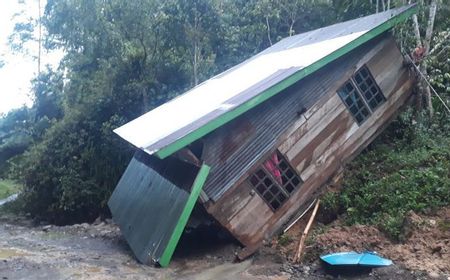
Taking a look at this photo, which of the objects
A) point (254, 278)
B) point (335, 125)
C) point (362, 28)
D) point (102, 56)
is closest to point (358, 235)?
point (254, 278)

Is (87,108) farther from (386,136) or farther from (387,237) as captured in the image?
(387,237)

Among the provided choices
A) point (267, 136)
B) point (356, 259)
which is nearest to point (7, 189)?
point (267, 136)

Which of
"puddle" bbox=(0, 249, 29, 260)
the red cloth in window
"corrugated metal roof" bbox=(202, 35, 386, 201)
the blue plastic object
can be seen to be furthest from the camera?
"puddle" bbox=(0, 249, 29, 260)

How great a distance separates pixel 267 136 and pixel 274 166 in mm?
623

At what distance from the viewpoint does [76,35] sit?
22.4 metres

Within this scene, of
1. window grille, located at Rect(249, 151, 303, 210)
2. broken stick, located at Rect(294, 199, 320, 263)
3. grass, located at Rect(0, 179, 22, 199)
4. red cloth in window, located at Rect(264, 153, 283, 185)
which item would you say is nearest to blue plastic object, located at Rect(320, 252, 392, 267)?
broken stick, located at Rect(294, 199, 320, 263)

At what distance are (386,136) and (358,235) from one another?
13.2 ft

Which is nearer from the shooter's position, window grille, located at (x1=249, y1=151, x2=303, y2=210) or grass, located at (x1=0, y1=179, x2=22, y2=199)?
window grille, located at (x1=249, y1=151, x2=303, y2=210)

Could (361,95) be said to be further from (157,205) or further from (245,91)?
(157,205)

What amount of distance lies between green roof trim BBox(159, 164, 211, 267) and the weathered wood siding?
0.79 meters

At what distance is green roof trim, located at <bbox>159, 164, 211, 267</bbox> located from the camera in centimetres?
747

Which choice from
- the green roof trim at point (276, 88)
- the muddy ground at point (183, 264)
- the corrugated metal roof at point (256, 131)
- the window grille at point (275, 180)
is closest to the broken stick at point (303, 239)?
the muddy ground at point (183, 264)

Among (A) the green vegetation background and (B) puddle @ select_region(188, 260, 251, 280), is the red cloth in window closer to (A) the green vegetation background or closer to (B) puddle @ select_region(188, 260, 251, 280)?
(B) puddle @ select_region(188, 260, 251, 280)

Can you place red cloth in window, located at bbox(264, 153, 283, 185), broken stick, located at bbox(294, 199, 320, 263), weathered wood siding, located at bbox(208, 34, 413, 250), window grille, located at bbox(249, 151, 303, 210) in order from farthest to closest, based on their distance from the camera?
red cloth in window, located at bbox(264, 153, 283, 185)
window grille, located at bbox(249, 151, 303, 210)
weathered wood siding, located at bbox(208, 34, 413, 250)
broken stick, located at bbox(294, 199, 320, 263)
